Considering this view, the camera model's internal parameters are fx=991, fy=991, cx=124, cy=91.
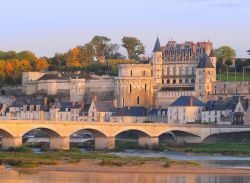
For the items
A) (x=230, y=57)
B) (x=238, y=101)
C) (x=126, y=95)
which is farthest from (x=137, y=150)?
(x=230, y=57)

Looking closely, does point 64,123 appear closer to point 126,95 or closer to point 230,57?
point 126,95

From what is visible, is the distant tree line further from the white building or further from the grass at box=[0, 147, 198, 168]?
the grass at box=[0, 147, 198, 168]

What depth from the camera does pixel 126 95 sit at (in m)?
100

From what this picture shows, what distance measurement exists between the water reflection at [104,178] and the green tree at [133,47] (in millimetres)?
73124

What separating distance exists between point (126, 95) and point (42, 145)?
25.0 meters

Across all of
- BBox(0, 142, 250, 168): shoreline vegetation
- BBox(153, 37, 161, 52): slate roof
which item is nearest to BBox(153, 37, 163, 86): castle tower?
BBox(153, 37, 161, 52): slate roof

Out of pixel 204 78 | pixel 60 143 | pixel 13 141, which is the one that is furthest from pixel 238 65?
pixel 13 141

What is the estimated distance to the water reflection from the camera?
153 ft

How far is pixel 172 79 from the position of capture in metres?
104

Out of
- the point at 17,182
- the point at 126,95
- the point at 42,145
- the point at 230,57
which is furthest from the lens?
the point at 230,57

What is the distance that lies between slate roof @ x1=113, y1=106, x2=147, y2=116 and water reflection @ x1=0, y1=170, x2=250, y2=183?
3989 cm

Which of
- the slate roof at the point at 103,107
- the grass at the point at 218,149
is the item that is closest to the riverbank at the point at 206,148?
the grass at the point at 218,149

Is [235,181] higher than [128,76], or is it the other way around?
[128,76]

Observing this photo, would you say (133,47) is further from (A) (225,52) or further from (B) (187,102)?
(B) (187,102)
